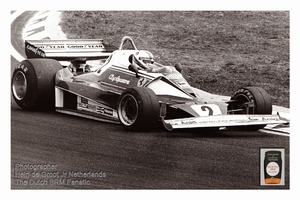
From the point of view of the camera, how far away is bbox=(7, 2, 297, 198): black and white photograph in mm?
10211

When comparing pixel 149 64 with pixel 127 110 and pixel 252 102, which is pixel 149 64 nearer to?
pixel 127 110

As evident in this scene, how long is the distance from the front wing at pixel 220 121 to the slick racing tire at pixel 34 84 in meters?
2.87

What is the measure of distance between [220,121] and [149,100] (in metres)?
1.15

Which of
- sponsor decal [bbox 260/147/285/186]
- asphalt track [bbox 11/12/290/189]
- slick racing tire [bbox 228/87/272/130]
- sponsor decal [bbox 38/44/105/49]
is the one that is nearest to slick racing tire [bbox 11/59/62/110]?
sponsor decal [bbox 38/44/105/49]

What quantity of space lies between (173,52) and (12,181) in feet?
16.4

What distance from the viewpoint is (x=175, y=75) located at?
504 inches

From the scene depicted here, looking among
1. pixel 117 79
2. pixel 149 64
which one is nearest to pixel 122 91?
pixel 117 79

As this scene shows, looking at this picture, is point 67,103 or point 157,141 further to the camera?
point 67,103

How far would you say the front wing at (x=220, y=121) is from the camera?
1159 centimetres

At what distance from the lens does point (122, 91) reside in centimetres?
1288

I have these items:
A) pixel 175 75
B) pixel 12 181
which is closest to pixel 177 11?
pixel 175 75

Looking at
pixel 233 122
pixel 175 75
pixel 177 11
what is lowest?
pixel 233 122

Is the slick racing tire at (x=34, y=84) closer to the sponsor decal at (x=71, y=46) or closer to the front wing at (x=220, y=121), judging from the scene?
the sponsor decal at (x=71, y=46)

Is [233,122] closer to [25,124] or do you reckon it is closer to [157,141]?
[157,141]
